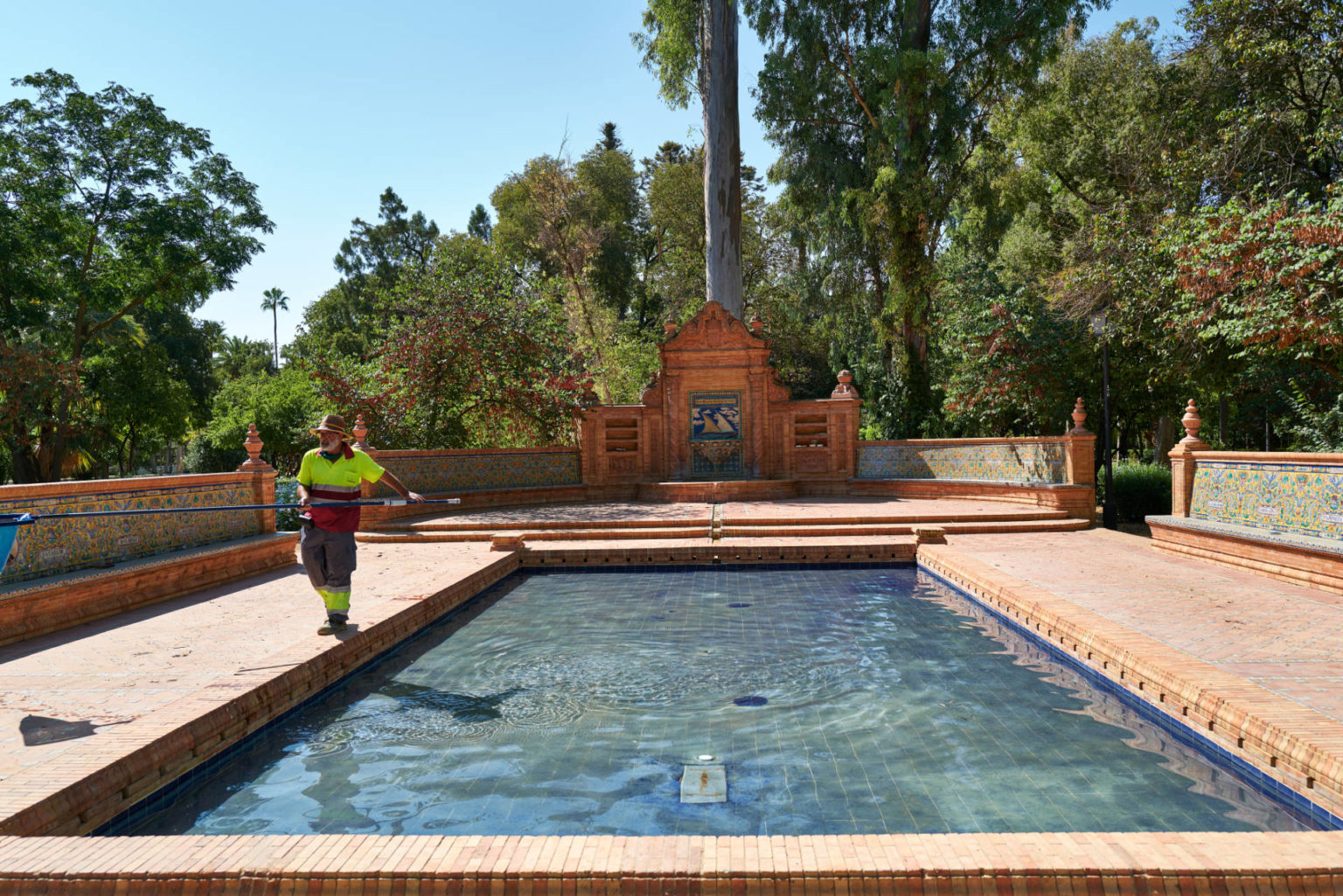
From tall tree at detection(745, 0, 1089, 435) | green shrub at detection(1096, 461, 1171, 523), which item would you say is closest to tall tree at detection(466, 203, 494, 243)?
tall tree at detection(745, 0, 1089, 435)

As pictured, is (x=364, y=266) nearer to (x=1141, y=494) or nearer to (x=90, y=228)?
(x=90, y=228)

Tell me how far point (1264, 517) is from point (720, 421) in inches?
394

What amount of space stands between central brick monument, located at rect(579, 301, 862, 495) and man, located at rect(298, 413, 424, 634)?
1084cm

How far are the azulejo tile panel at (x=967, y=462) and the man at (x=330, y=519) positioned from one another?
1113 cm

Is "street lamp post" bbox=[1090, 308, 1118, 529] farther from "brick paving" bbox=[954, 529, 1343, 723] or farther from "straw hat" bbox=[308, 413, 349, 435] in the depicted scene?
"straw hat" bbox=[308, 413, 349, 435]

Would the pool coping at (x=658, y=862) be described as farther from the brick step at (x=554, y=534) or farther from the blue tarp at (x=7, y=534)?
the brick step at (x=554, y=534)

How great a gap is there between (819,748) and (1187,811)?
1694mm

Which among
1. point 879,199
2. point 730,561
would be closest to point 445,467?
point 730,561

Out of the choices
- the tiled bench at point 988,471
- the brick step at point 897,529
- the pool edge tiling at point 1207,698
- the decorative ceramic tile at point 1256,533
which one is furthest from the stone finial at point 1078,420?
the pool edge tiling at point 1207,698

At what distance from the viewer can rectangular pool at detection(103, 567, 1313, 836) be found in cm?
371

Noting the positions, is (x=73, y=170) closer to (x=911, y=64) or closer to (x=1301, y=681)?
(x=911, y=64)

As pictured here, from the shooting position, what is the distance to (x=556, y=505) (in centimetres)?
1584

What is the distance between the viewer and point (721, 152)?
1964 centimetres

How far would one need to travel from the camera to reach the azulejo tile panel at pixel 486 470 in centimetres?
1479
